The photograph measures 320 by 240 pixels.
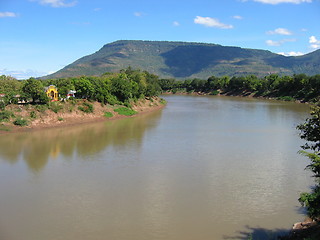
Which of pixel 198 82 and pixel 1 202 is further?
pixel 198 82

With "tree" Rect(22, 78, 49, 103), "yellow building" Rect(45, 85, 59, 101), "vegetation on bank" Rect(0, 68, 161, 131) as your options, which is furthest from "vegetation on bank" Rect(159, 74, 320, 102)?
"tree" Rect(22, 78, 49, 103)

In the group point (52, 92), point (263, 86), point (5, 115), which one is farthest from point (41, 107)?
point (263, 86)

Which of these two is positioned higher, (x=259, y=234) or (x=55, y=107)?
(x=55, y=107)

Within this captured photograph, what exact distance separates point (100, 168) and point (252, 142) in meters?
14.4

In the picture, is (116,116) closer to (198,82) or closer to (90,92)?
(90,92)

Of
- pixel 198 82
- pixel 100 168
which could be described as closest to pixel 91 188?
pixel 100 168

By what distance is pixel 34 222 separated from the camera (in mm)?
13414

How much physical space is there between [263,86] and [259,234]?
89.2m

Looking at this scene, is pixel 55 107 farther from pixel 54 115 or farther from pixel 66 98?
pixel 66 98

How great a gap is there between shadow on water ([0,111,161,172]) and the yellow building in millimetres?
6188

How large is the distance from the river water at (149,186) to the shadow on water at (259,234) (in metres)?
0.04

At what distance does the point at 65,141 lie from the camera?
3002cm

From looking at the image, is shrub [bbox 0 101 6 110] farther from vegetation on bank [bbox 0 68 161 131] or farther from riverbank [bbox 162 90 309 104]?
riverbank [bbox 162 90 309 104]

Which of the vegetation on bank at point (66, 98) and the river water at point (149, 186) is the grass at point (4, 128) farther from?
the river water at point (149, 186)
